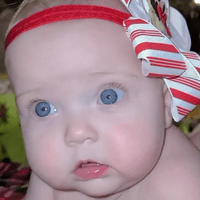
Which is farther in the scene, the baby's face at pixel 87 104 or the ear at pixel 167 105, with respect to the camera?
the ear at pixel 167 105

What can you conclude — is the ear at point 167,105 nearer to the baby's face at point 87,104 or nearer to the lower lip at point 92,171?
the baby's face at point 87,104

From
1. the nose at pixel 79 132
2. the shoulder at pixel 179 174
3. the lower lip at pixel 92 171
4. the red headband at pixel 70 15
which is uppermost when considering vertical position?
the red headband at pixel 70 15

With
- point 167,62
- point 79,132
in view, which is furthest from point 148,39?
point 79,132

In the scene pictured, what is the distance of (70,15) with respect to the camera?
0.88 meters

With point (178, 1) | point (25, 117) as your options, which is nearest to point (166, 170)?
point (25, 117)

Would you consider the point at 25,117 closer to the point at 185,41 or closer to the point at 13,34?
the point at 13,34

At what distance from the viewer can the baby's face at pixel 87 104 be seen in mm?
844

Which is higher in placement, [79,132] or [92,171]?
[79,132]

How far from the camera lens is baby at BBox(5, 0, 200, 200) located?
0.85 metres

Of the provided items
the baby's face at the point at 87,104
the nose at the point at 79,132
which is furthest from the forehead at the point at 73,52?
the nose at the point at 79,132

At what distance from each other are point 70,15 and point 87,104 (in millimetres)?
235

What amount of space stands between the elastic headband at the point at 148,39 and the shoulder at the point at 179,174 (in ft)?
0.50

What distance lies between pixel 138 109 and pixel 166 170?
237 mm

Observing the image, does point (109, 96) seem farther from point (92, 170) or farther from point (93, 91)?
point (92, 170)
